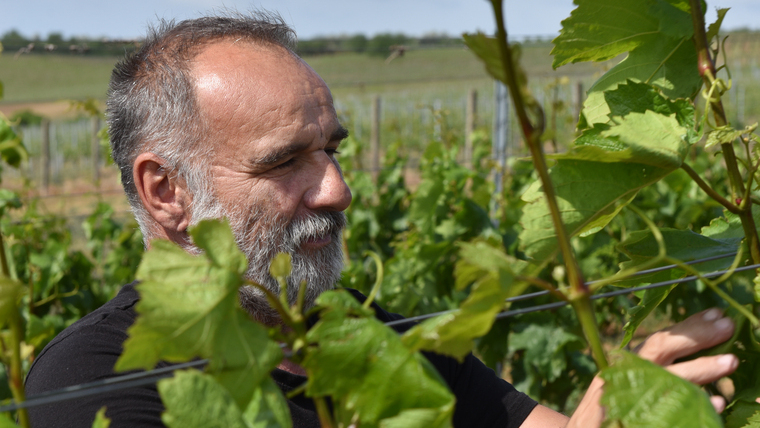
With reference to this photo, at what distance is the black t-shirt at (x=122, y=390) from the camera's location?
131 centimetres

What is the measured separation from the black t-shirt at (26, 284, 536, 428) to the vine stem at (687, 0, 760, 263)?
76 centimetres

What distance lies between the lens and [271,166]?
161 cm

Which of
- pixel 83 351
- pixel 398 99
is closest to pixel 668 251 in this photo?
pixel 83 351

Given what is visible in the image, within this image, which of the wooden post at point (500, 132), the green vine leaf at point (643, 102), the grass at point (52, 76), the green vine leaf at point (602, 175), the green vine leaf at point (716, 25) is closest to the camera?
the green vine leaf at point (602, 175)

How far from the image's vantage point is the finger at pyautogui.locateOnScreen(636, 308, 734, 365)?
2.70 ft

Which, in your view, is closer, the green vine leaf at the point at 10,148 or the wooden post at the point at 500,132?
the green vine leaf at the point at 10,148

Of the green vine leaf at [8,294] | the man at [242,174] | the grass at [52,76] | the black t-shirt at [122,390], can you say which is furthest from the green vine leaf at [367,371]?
the grass at [52,76]

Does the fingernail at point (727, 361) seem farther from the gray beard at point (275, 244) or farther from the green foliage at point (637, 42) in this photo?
the gray beard at point (275, 244)

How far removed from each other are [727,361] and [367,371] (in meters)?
0.47

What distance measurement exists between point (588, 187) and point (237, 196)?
1.04 meters

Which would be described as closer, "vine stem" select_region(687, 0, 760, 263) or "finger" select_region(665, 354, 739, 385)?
"finger" select_region(665, 354, 739, 385)

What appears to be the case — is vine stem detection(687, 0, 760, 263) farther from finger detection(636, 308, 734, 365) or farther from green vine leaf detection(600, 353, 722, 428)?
green vine leaf detection(600, 353, 722, 428)

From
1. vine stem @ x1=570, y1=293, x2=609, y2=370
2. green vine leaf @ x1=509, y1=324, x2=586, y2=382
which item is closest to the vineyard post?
green vine leaf @ x1=509, y1=324, x2=586, y2=382

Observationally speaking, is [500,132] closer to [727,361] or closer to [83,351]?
[83,351]
